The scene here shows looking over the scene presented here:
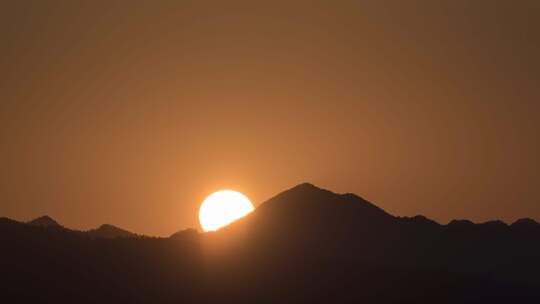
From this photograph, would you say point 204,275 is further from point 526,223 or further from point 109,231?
point 526,223

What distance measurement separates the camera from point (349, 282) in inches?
2630

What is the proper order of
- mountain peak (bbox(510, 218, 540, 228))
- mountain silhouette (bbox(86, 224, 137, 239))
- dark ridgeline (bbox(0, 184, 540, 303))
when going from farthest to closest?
mountain peak (bbox(510, 218, 540, 228)) < mountain silhouette (bbox(86, 224, 137, 239)) < dark ridgeline (bbox(0, 184, 540, 303))

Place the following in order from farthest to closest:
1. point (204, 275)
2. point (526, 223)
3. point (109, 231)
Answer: point (526, 223) → point (109, 231) → point (204, 275)

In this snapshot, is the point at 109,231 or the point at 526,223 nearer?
the point at 109,231

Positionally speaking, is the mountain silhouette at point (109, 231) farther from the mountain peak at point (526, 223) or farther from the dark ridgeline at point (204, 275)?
the mountain peak at point (526, 223)

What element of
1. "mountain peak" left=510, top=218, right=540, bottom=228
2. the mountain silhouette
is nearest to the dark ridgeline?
the mountain silhouette

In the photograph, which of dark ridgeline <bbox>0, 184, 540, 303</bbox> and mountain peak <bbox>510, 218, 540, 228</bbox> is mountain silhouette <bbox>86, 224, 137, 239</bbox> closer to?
dark ridgeline <bbox>0, 184, 540, 303</bbox>

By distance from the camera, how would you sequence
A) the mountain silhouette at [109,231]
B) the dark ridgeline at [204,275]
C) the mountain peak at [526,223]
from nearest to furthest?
the dark ridgeline at [204,275] < the mountain silhouette at [109,231] < the mountain peak at [526,223]

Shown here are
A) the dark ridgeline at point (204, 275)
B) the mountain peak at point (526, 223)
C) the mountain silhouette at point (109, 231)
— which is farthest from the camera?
the mountain peak at point (526, 223)

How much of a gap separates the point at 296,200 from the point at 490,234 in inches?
1250

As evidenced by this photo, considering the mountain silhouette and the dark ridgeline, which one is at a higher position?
the mountain silhouette

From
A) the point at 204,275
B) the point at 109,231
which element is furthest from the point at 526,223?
the point at 204,275

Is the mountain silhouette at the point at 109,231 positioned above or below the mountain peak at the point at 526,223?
above

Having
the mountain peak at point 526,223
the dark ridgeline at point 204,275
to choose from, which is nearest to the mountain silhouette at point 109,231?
the dark ridgeline at point 204,275
